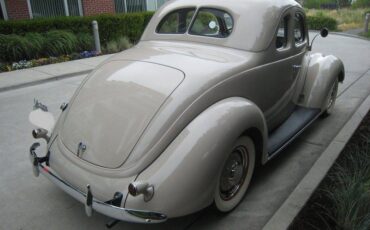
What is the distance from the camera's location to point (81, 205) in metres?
3.17

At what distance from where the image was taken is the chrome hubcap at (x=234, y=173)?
2.86 m

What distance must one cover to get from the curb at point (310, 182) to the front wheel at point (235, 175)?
392 millimetres

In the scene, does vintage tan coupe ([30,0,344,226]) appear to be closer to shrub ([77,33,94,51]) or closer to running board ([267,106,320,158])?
running board ([267,106,320,158])

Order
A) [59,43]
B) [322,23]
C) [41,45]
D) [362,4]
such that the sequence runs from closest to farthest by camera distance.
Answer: [41,45] < [59,43] < [322,23] < [362,4]

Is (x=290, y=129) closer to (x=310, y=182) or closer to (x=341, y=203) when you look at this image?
(x=310, y=182)

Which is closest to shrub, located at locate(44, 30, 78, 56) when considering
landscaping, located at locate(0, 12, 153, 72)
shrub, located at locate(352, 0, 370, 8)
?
landscaping, located at locate(0, 12, 153, 72)

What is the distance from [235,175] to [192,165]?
701 millimetres

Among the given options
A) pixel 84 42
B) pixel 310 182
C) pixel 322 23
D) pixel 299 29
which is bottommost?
pixel 322 23

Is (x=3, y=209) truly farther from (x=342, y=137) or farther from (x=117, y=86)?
(x=342, y=137)

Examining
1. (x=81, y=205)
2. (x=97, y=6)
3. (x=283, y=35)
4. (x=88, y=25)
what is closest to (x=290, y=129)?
(x=283, y=35)

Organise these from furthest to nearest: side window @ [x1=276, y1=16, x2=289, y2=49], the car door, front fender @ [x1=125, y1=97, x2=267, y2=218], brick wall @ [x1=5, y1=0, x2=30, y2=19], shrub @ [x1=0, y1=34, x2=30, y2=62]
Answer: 1. brick wall @ [x1=5, y1=0, x2=30, y2=19]
2. shrub @ [x1=0, y1=34, x2=30, y2=62]
3. side window @ [x1=276, y1=16, x2=289, y2=49]
4. the car door
5. front fender @ [x1=125, y1=97, x2=267, y2=218]

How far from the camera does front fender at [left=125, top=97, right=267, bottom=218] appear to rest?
2.35m

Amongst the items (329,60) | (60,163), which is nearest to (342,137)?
(329,60)

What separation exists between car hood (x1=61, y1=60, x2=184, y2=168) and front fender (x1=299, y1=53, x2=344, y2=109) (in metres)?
2.14
